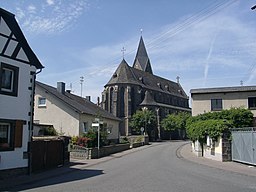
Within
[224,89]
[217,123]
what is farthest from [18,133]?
[224,89]

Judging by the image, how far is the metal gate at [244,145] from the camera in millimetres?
20500

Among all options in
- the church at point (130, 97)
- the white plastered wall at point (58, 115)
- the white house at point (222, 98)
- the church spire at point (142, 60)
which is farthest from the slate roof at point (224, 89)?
the church spire at point (142, 60)

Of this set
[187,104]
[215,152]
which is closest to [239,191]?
[215,152]

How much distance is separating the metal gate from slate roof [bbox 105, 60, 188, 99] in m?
61.8

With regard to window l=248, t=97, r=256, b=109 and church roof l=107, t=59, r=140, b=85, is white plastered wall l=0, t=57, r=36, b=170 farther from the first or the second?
church roof l=107, t=59, r=140, b=85

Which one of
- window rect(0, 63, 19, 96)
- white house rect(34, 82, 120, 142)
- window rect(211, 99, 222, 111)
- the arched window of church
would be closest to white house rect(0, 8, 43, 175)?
window rect(0, 63, 19, 96)

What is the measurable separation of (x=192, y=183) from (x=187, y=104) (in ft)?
350

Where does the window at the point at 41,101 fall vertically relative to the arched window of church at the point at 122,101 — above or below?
below

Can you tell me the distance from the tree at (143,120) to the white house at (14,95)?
195 feet

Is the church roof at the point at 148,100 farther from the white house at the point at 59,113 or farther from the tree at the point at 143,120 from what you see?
the white house at the point at 59,113

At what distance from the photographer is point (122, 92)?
84062 mm

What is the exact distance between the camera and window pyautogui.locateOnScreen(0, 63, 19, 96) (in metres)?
16.1

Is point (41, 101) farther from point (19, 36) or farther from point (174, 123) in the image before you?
point (174, 123)

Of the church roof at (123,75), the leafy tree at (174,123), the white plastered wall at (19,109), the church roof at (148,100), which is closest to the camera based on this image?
the white plastered wall at (19,109)
